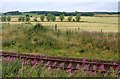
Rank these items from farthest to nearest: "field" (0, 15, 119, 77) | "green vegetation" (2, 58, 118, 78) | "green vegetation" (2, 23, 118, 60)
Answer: "green vegetation" (2, 23, 118, 60), "field" (0, 15, 119, 77), "green vegetation" (2, 58, 118, 78)

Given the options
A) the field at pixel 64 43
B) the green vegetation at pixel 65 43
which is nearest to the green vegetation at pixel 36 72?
the field at pixel 64 43

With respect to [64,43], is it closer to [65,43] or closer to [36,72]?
[65,43]

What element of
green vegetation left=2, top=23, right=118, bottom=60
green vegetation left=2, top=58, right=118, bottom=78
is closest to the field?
green vegetation left=2, top=23, right=118, bottom=60

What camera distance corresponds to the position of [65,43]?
2102cm

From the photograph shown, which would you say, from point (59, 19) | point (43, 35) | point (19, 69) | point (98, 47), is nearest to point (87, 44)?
point (98, 47)

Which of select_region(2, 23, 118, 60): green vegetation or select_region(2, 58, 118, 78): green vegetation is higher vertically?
select_region(2, 58, 118, 78): green vegetation

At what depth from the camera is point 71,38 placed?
22.2 m

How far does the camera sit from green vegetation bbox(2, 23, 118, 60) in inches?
738

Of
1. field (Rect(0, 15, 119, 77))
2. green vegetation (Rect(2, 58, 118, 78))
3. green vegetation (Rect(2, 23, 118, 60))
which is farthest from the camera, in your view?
green vegetation (Rect(2, 23, 118, 60))

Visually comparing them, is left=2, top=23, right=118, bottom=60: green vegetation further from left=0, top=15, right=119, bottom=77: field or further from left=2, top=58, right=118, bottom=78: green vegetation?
left=2, top=58, right=118, bottom=78: green vegetation

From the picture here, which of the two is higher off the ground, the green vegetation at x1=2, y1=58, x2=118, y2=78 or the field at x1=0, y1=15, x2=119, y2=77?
the green vegetation at x1=2, y1=58, x2=118, y2=78

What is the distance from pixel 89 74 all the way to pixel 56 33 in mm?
14218

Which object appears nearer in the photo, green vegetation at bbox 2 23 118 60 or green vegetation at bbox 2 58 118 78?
green vegetation at bbox 2 58 118 78

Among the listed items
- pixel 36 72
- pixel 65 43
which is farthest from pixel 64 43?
pixel 36 72
